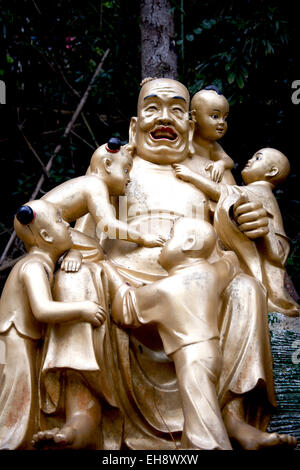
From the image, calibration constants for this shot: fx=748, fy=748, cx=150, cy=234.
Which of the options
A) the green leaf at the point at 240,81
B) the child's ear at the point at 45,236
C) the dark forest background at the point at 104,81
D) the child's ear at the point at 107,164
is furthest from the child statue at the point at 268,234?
the dark forest background at the point at 104,81

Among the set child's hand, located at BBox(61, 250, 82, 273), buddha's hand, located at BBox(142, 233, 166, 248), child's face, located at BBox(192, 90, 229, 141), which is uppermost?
child's face, located at BBox(192, 90, 229, 141)

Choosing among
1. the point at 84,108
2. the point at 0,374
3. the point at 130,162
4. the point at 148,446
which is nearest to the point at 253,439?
the point at 148,446

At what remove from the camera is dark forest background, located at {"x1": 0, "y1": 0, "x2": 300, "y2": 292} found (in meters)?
6.68

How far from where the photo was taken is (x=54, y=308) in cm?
339

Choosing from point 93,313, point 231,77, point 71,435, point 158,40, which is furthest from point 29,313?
point 158,40

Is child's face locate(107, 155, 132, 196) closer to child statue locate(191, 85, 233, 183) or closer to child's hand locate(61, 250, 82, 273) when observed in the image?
child's hand locate(61, 250, 82, 273)

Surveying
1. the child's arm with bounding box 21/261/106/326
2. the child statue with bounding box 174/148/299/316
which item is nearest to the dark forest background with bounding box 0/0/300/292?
the child statue with bounding box 174/148/299/316

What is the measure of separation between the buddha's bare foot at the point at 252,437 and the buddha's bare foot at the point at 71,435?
2.06ft

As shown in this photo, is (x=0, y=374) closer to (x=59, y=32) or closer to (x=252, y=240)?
(x=252, y=240)

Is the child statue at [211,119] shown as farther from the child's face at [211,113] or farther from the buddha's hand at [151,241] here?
the buddha's hand at [151,241]

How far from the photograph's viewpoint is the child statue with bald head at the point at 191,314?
3121 millimetres

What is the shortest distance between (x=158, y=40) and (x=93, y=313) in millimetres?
3692

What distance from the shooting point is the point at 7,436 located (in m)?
3.35

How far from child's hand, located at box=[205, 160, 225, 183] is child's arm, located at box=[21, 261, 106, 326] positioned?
5.04 feet
